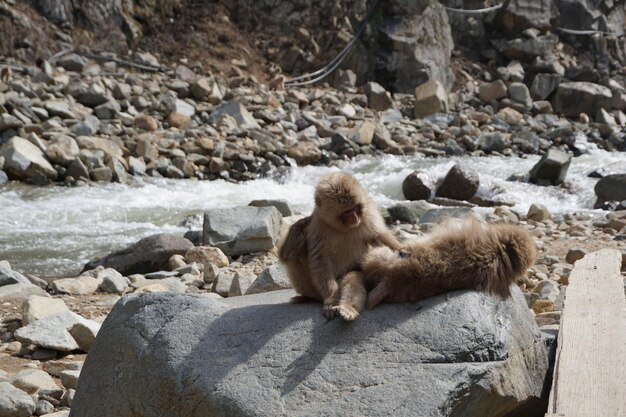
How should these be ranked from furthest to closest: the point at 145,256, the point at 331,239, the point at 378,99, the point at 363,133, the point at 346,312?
the point at 378,99, the point at 363,133, the point at 145,256, the point at 331,239, the point at 346,312

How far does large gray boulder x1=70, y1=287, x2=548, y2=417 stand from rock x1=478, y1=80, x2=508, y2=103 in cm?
1881

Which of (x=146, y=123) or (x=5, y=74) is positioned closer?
(x=146, y=123)

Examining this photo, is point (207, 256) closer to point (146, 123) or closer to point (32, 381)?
point (32, 381)

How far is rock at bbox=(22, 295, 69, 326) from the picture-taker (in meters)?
6.53

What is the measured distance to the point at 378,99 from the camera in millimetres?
20562

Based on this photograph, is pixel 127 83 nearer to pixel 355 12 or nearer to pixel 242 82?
pixel 242 82

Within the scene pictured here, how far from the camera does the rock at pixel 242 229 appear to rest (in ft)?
31.1

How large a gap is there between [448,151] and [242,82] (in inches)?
217

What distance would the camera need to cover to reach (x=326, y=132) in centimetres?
1717

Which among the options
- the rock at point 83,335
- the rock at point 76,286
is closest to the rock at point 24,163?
the rock at point 76,286

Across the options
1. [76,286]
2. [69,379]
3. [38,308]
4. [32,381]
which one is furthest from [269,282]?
[76,286]

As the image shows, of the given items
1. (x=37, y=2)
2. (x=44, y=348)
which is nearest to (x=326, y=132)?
(x=37, y=2)

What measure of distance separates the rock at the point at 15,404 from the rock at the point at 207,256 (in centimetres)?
418

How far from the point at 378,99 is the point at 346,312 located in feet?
56.4
